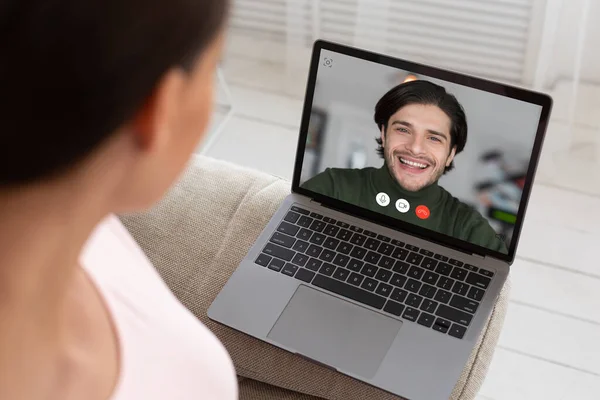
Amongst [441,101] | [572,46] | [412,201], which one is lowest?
[572,46]

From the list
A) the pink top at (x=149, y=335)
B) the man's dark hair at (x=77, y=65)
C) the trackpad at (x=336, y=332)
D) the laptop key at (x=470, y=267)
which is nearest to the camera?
the man's dark hair at (x=77, y=65)

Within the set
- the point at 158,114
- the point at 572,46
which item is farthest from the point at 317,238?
the point at 572,46

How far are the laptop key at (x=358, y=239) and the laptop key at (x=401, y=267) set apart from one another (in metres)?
0.06

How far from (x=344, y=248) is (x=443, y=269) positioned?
0.14 meters

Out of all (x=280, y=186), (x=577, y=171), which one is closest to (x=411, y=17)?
(x=577, y=171)

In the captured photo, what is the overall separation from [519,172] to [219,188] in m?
0.41

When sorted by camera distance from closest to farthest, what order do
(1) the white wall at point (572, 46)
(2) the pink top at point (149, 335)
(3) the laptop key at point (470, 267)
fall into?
(2) the pink top at point (149, 335), (3) the laptop key at point (470, 267), (1) the white wall at point (572, 46)

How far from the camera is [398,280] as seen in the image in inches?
41.8

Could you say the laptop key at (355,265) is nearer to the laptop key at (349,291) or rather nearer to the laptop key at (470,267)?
the laptop key at (349,291)

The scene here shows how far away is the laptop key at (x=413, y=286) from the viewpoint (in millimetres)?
1051

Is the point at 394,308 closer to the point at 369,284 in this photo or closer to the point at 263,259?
the point at 369,284

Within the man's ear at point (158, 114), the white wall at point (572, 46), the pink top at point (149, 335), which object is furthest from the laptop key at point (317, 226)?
the white wall at point (572, 46)

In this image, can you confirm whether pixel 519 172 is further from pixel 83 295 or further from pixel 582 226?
pixel 582 226

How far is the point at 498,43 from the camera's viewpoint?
2074 mm
